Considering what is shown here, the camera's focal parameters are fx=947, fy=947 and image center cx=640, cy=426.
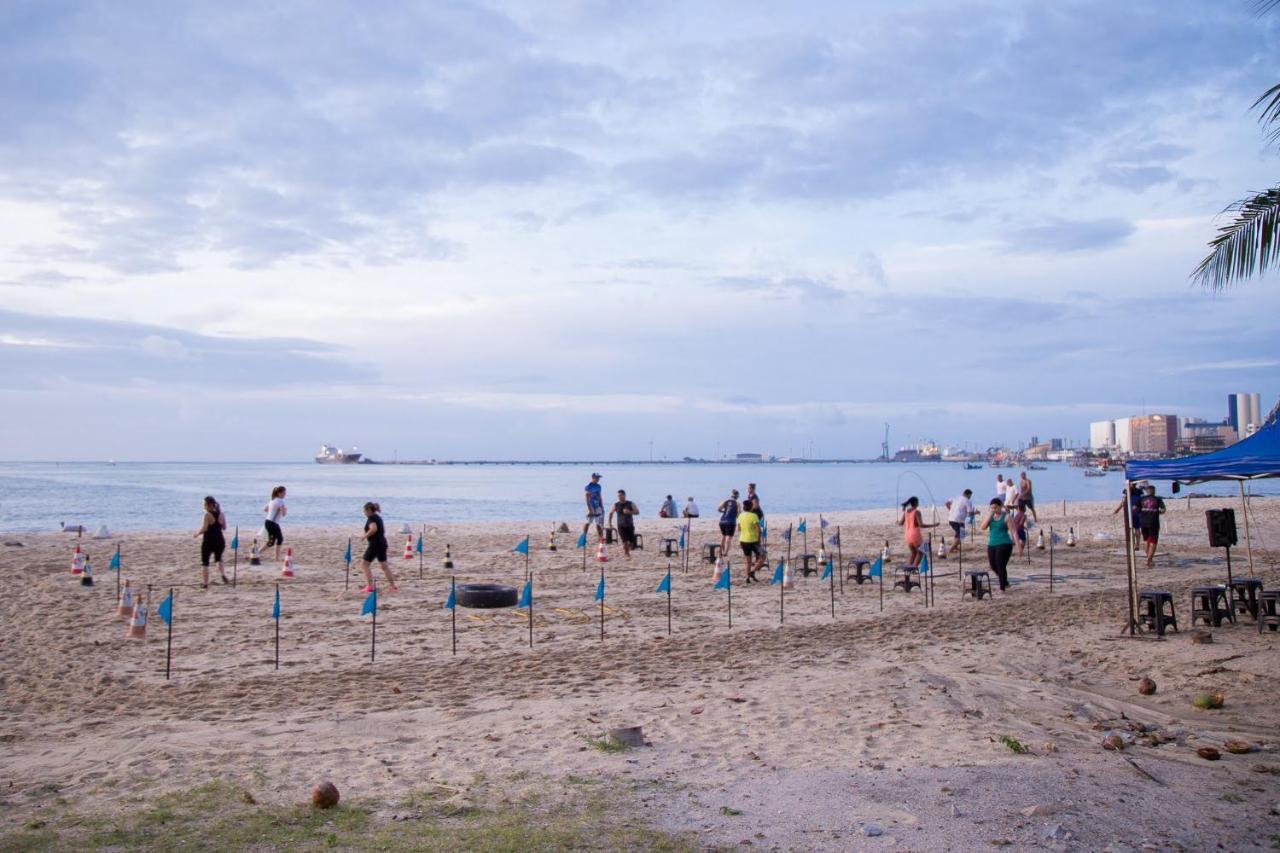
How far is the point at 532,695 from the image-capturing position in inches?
354

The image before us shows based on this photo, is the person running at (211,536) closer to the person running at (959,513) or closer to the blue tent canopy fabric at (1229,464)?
the blue tent canopy fabric at (1229,464)

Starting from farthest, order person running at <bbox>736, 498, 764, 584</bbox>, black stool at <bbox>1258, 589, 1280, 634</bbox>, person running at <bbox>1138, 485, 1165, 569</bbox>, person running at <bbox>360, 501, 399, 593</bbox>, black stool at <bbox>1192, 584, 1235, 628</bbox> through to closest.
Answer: person running at <bbox>1138, 485, 1165, 569</bbox> → person running at <bbox>736, 498, 764, 584</bbox> → person running at <bbox>360, 501, 399, 593</bbox> → black stool at <bbox>1192, 584, 1235, 628</bbox> → black stool at <bbox>1258, 589, 1280, 634</bbox>

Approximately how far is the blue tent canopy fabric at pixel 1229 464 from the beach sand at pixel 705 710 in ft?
6.36

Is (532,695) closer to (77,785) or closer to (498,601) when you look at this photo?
(77,785)

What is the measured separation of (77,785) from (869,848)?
16.6 ft

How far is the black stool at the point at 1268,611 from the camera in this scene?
37.4 feet

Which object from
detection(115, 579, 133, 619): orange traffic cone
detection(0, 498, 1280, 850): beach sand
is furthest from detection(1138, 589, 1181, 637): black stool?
detection(115, 579, 133, 619): orange traffic cone

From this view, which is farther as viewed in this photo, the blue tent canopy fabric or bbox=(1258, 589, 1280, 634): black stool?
bbox=(1258, 589, 1280, 634): black stool

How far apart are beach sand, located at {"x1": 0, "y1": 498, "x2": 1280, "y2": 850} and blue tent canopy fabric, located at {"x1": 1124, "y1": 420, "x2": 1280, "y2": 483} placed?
1938 millimetres

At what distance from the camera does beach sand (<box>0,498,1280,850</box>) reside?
18.9 ft

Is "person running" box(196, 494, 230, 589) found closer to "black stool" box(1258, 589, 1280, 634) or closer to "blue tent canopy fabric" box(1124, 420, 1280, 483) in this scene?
"blue tent canopy fabric" box(1124, 420, 1280, 483)

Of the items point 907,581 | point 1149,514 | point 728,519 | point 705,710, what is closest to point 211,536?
point 728,519

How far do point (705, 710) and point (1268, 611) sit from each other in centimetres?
819

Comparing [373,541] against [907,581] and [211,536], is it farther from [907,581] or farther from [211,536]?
[907,581]
